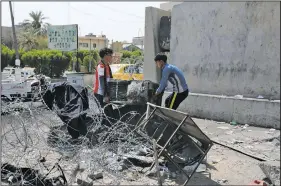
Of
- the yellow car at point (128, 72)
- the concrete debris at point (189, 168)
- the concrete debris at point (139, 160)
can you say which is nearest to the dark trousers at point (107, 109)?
the concrete debris at point (139, 160)

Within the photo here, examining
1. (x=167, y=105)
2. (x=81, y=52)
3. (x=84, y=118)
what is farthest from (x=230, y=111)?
(x=81, y=52)

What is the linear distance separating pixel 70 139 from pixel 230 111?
11.2ft

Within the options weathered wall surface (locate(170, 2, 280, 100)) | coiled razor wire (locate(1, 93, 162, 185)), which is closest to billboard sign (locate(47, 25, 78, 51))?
weathered wall surface (locate(170, 2, 280, 100))

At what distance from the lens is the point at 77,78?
9.10 metres

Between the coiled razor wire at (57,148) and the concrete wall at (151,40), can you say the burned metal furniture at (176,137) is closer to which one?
the coiled razor wire at (57,148)

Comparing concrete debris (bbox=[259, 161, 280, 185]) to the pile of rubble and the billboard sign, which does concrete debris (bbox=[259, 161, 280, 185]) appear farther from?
the billboard sign

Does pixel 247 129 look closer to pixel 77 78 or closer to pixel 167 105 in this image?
pixel 167 105

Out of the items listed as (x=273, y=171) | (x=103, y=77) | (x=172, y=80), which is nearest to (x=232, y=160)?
(x=273, y=171)

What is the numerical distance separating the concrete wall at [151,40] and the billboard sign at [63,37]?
4146 mm

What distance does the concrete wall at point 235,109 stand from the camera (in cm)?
582

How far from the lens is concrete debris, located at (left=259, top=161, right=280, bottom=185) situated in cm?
302

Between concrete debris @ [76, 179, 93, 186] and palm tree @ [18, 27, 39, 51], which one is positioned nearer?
concrete debris @ [76, 179, 93, 186]

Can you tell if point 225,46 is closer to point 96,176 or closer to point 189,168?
point 189,168

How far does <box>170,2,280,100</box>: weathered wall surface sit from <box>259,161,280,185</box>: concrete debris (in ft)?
7.39
